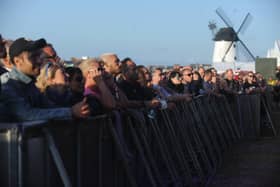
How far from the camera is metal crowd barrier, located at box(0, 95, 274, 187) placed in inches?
180

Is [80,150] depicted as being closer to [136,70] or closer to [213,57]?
[136,70]

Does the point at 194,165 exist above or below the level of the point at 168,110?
below

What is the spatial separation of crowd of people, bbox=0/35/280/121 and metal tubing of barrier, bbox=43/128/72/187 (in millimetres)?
184

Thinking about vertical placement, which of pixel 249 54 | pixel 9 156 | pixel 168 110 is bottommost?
pixel 249 54

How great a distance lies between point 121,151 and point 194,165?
4360mm

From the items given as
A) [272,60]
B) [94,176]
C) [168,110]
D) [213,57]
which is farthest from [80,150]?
[213,57]

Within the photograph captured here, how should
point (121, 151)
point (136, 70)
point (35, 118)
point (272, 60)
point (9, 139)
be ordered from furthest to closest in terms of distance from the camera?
point (272, 60) → point (136, 70) → point (121, 151) → point (35, 118) → point (9, 139)

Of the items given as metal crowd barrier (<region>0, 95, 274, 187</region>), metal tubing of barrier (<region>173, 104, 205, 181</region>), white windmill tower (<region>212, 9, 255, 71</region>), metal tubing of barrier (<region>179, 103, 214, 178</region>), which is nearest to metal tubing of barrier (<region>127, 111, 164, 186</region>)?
metal crowd barrier (<region>0, 95, 274, 187</region>)

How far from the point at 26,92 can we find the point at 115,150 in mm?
1587

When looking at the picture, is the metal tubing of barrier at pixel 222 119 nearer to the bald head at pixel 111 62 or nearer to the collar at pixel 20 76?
the bald head at pixel 111 62

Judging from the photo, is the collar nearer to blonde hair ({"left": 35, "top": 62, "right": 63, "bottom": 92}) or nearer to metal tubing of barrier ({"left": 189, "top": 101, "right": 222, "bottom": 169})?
blonde hair ({"left": 35, "top": 62, "right": 63, "bottom": 92})

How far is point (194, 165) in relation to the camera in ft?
34.8

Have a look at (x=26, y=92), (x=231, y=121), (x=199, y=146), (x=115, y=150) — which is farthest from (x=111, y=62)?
(x=231, y=121)

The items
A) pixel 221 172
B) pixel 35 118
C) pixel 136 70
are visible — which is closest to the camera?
pixel 35 118
